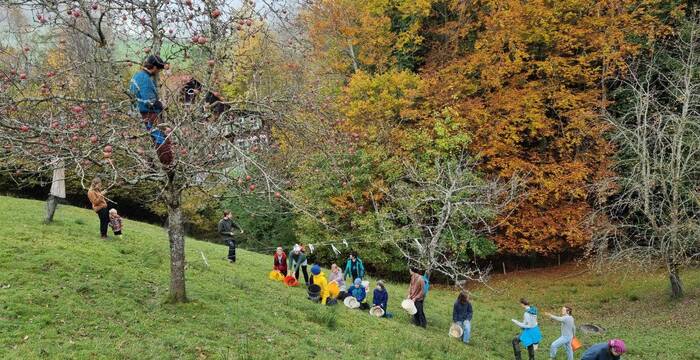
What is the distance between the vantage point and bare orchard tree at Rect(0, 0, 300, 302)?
23.5 feet

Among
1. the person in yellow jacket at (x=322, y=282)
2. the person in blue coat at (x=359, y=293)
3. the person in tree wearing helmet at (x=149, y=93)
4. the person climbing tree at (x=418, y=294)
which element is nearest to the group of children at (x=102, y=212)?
the person in yellow jacket at (x=322, y=282)

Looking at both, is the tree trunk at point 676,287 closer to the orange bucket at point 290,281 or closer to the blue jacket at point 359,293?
the blue jacket at point 359,293

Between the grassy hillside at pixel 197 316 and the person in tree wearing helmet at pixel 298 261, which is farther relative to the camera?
the person in tree wearing helmet at pixel 298 261

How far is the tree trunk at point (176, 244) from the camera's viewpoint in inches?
378

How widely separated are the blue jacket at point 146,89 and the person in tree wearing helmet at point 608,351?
8180 millimetres

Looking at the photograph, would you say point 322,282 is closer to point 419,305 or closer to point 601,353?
point 419,305

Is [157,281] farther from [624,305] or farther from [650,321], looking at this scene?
[624,305]

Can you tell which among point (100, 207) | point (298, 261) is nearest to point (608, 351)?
point (298, 261)

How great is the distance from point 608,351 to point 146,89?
28.2 feet

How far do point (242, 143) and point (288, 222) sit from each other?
19950 mm

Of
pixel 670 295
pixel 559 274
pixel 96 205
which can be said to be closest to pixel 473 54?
pixel 559 274

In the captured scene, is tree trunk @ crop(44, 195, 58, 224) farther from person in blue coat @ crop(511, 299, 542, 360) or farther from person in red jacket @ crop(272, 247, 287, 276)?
person in blue coat @ crop(511, 299, 542, 360)

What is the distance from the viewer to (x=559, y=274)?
82.8ft

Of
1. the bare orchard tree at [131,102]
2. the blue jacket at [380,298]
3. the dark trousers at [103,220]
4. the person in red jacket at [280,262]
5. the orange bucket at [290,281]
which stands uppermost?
the bare orchard tree at [131,102]
